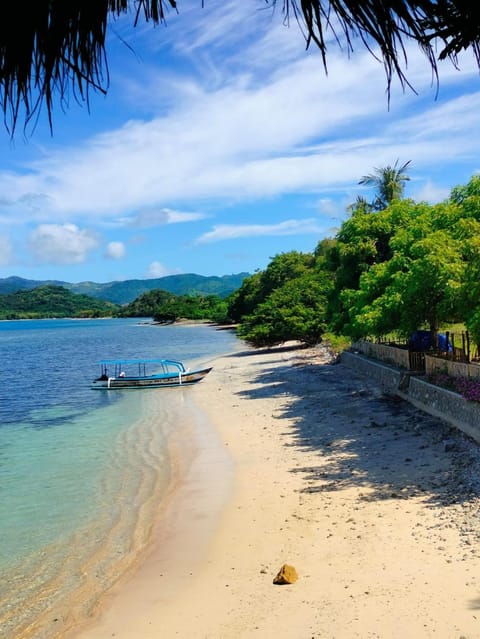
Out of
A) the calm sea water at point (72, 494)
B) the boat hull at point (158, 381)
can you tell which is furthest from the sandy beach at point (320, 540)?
the boat hull at point (158, 381)

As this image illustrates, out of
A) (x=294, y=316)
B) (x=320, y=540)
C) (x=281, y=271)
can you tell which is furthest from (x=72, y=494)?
Answer: (x=281, y=271)

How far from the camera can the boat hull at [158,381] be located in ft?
101

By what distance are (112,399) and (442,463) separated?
64.6 feet

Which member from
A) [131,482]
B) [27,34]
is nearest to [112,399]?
[131,482]

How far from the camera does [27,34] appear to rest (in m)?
1.84

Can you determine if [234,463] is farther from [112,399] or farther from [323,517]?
[112,399]

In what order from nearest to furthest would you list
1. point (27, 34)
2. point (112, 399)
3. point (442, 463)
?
Answer: point (27, 34), point (442, 463), point (112, 399)

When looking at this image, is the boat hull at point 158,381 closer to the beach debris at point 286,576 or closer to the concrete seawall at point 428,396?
the concrete seawall at point 428,396

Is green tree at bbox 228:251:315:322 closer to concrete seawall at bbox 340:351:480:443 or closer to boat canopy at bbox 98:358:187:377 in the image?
boat canopy at bbox 98:358:187:377

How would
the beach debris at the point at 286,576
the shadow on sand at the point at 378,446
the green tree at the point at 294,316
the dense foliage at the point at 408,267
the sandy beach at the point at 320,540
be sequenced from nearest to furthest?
the sandy beach at the point at 320,540
the beach debris at the point at 286,576
the shadow on sand at the point at 378,446
the dense foliage at the point at 408,267
the green tree at the point at 294,316

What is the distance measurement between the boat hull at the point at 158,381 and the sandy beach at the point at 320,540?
14154 mm

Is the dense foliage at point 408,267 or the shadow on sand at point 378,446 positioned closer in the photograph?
the shadow on sand at point 378,446

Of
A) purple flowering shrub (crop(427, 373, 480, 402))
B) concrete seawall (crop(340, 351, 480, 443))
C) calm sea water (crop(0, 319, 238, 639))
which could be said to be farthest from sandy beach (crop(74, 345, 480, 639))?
purple flowering shrub (crop(427, 373, 480, 402))

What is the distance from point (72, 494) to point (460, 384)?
9317mm
